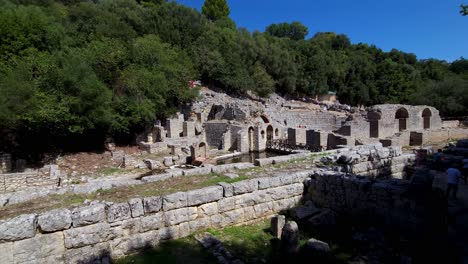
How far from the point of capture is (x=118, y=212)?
5824 mm

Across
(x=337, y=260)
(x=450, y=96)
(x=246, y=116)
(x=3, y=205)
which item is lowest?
(x=337, y=260)

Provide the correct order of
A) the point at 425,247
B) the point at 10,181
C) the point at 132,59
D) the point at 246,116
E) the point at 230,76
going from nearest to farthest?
the point at 425,247 < the point at 10,181 < the point at 132,59 < the point at 246,116 < the point at 230,76

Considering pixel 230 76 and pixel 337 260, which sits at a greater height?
pixel 230 76

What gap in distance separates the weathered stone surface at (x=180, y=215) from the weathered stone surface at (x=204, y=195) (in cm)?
17

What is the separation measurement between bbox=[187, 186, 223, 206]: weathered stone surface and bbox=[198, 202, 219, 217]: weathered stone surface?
11cm

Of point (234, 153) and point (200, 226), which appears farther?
point (234, 153)

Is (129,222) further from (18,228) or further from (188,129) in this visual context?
(188,129)

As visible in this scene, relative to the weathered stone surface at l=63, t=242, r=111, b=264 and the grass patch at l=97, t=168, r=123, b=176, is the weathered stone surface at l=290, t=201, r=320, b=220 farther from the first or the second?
the grass patch at l=97, t=168, r=123, b=176

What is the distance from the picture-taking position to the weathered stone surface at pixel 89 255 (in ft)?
17.4

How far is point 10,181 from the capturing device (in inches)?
511

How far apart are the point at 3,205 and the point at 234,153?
60.2ft

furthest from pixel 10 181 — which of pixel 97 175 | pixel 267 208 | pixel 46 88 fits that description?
pixel 267 208

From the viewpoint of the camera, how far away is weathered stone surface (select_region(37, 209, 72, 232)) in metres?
5.15

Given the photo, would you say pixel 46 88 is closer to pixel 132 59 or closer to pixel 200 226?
pixel 132 59
